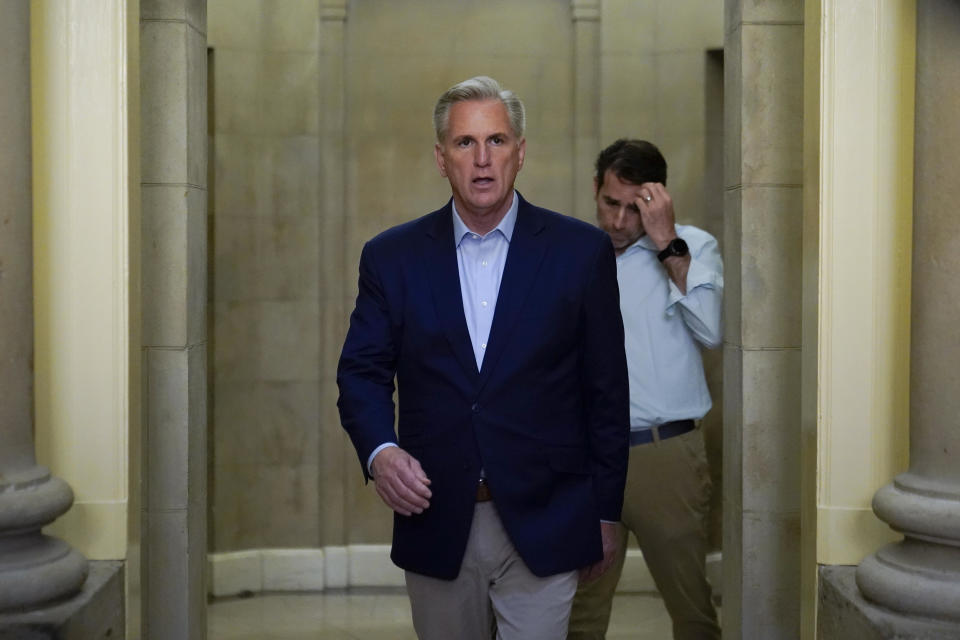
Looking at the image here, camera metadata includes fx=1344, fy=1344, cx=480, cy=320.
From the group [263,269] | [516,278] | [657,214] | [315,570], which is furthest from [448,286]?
[315,570]

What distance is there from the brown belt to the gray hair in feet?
2.62

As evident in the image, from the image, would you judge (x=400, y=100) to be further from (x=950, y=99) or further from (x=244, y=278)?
(x=950, y=99)

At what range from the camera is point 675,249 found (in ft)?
14.3

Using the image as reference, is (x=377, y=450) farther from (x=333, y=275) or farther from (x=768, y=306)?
(x=333, y=275)

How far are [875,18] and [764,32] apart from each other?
13.6 inches

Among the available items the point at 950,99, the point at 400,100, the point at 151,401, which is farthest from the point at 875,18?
the point at 400,100

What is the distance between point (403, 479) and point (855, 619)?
1181 millimetres

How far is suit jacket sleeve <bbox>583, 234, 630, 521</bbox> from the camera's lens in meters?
3.08

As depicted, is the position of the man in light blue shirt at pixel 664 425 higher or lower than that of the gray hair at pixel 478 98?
lower

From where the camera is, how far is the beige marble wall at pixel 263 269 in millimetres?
6570

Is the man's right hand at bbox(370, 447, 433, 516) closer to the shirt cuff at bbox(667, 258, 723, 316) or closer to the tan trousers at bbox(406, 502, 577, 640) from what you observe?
the tan trousers at bbox(406, 502, 577, 640)

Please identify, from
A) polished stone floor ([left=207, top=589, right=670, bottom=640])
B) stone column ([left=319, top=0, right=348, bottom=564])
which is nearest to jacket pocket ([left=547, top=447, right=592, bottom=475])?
polished stone floor ([left=207, top=589, right=670, bottom=640])

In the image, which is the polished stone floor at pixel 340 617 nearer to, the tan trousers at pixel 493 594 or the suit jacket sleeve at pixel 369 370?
the tan trousers at pixel 493 594

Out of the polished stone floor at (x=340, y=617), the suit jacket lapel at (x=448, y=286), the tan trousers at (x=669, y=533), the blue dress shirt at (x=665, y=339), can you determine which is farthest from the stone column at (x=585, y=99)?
the suit jacket lapel at (x=448, y=286)
